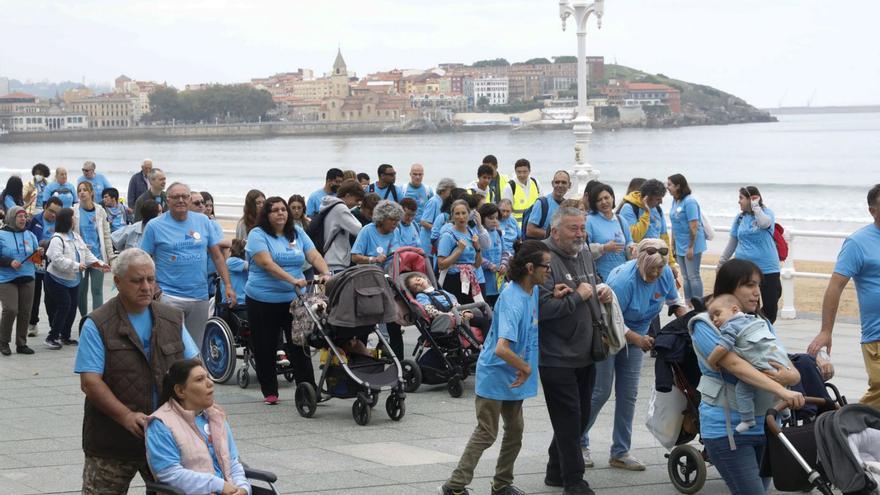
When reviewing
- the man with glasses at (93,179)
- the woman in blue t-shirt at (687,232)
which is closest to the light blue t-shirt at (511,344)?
the woman in blue t-shirt at (687,232)

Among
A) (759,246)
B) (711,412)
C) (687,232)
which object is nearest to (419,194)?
(687,232)

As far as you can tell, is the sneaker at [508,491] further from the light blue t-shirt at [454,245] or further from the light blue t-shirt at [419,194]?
the light blue t-shirt at [419,194]

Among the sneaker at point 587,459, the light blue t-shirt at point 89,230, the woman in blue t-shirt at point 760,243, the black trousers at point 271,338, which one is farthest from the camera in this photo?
the light blue t-shirt at point 89,230

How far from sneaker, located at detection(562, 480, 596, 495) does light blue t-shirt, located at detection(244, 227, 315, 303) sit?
3183 millimetres

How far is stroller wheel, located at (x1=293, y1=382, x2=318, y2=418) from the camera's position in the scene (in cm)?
920

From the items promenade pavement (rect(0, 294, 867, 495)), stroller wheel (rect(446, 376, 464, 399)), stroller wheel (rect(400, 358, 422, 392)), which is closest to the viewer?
promenade pavement (rect(0, 294, 867, 495))

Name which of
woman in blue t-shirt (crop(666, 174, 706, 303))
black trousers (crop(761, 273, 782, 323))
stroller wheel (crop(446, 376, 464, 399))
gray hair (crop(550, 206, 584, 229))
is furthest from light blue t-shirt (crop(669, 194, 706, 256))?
gray hair (crop(550, 206, 584, 229))

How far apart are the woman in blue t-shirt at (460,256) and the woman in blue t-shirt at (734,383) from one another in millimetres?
5349

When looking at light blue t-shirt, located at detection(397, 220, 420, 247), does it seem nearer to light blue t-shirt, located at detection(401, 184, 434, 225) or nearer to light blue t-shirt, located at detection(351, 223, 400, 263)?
light blue t-shirt, located at detection(351, 223, 400, 263)

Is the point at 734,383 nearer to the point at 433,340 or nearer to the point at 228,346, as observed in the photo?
the point at 433,340

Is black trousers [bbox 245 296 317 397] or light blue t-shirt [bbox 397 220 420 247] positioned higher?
light blue t-shirt [bbox 397 220 420 247]

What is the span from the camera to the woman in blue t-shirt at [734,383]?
5777mm

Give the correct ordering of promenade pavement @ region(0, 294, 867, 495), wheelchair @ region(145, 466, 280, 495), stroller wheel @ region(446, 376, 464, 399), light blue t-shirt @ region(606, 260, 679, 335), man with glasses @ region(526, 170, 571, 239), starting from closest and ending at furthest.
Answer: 1. wheelchair @ region(145, 466, 280, 495)
2. promenade pavement @ region(0, 294, 867, 495)
3. light blue t-shirt @ region(606, 260, 679, 335)
4. stroller wheel @ region(446, 376, 464, 399)
5. man with glasses @ region(526, 170, 571, 239)

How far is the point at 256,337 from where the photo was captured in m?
9.58
